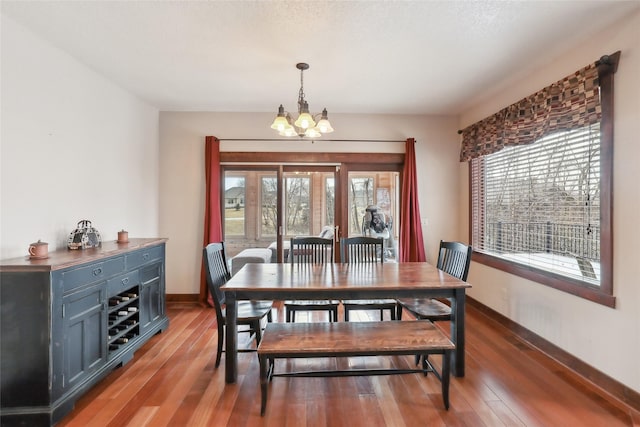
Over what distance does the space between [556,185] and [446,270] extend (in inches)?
48.8

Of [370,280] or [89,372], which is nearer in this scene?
[89,372]

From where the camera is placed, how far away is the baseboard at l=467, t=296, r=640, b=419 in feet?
6.70

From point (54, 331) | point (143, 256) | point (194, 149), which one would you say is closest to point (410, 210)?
point (194, 149)

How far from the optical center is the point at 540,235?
294cm

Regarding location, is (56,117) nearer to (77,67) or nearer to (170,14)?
(77,67)

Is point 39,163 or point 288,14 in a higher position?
point 288,14

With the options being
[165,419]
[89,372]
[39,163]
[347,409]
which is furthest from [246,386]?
[39,163]

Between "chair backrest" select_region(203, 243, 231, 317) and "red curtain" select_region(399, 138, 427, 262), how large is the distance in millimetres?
2521

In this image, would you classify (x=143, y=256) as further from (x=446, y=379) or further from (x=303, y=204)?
(x=446, y=379)

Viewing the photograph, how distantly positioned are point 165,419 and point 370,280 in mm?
1659

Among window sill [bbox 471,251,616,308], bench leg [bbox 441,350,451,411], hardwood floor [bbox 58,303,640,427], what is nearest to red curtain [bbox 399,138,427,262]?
window sill [bbox 471,251,616,308]

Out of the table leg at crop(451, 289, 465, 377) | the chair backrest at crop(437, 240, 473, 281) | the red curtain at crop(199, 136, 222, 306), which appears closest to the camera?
the table leg at crop(451, 289, 465, 377)

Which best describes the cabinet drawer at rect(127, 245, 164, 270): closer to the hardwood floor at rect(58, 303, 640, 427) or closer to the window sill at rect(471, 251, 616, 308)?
the hardwood floor at rect(58, 303, 640, 427)

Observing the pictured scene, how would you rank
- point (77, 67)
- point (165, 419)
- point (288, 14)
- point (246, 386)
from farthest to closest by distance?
point (77, 67)
point (246, 386)
point (288, 14)
point (165, 419)
